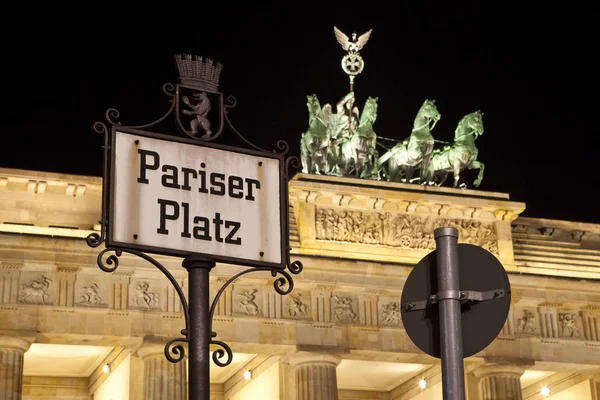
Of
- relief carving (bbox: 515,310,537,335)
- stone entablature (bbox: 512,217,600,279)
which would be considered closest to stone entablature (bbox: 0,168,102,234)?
relief carving (bbox: 515,310,537,335)

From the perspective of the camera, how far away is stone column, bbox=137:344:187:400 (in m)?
30.3

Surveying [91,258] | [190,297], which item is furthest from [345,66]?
[190,297]

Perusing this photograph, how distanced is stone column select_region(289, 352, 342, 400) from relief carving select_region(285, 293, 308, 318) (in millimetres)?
989

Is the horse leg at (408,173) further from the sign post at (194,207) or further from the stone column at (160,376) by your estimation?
the sign post at (194,207)

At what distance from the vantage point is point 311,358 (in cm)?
3219

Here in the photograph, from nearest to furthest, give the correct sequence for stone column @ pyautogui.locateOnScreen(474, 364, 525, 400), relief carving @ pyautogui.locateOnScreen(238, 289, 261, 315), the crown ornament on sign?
the crown ornament on sign
relief carving @ pyautogui.locateOnScreen(238, 289, 261, 315)
stone column @ pyautogui.locateOnScreen(474, 364, 525, 400)

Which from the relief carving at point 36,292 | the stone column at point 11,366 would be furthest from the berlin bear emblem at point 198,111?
the relief carving at point 36,292

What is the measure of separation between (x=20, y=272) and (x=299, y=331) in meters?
6.90

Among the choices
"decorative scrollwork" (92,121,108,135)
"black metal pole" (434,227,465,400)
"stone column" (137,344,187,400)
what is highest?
"stone column" (137,344,187,400)

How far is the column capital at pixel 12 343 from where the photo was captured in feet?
97.6

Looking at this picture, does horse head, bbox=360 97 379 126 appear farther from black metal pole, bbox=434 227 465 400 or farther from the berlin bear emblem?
black metal pole, bbox=434 227 465 400

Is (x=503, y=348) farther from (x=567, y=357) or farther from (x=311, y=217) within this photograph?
(x=311, y=217)

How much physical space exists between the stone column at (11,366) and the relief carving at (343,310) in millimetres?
7647

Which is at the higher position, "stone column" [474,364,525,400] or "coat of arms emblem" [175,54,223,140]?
"stone column" [474,364,525,400]
